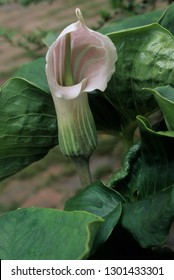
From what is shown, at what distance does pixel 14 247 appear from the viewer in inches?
38.0

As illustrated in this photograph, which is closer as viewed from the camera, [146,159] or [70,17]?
[146,159]

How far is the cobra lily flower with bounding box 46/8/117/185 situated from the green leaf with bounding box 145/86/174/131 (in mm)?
124

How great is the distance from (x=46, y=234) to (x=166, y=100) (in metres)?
0.28

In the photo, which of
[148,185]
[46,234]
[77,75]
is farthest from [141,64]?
[46,234]

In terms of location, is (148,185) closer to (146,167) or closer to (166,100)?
(146,167)

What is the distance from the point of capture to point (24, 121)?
1.24 meters

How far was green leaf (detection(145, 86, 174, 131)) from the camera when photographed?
97cm

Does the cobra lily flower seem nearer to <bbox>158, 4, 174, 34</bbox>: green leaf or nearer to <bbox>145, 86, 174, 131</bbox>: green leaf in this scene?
<bbox>145, 86, 174, 131</bbox>: green leaf

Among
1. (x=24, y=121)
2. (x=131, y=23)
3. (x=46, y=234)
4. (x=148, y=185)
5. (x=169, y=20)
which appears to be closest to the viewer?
(x=46, y=234)

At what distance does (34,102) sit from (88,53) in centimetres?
19

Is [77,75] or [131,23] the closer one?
[77,75]

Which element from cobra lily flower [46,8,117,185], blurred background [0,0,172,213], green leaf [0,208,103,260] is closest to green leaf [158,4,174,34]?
Result: cobra lily flower [46,8,117,185]
